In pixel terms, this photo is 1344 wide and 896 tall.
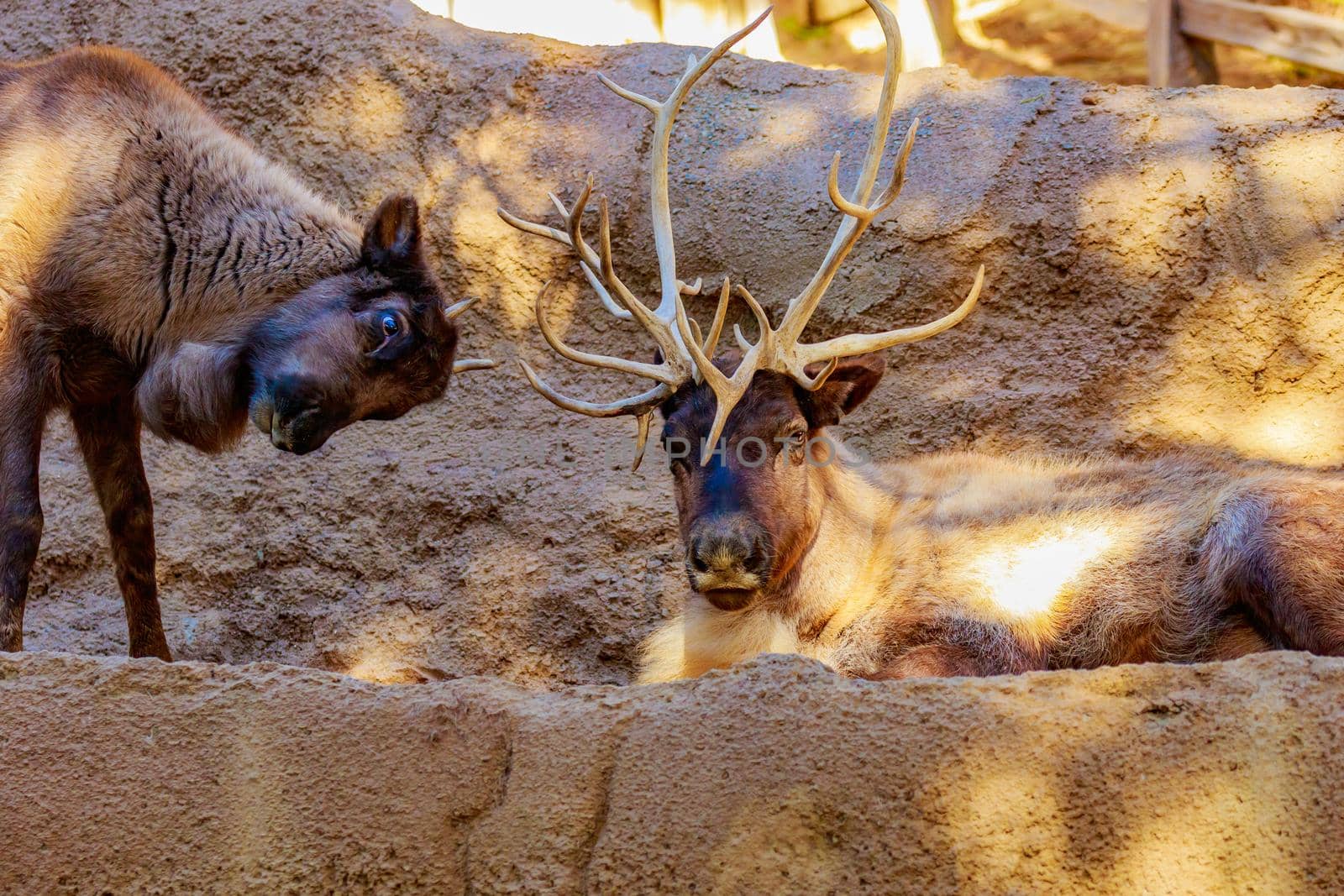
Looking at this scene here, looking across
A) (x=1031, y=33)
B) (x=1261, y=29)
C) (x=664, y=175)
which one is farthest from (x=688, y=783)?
(x=1031, y=33)

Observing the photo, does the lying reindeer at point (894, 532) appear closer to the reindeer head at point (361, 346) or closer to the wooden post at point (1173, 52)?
the reindeer head at point (361, 346)

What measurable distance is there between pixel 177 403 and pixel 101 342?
0.36 meters

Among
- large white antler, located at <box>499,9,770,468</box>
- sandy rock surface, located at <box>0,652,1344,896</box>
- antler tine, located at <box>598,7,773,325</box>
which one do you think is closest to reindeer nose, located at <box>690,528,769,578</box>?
large white antler, located at <box>499,9,770,468</box>

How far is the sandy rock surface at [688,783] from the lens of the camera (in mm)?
3711

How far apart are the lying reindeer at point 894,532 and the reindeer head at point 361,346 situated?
550 millimetres

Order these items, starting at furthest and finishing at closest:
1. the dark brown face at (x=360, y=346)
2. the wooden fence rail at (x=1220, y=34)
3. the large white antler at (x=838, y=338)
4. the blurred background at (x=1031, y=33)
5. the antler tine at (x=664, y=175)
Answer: the wooden fence rail at (x=1220, y=34) → the blurred background at (x=1031, y=33) → the dark brown face at (x=360, y=346) → the antler tine at (x=664, y=175) → the large white antler at (x=838, y=338)

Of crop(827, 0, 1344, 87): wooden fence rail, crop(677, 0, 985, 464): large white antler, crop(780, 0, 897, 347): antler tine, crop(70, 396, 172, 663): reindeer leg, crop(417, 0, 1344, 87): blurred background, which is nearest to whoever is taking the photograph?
crop(677, 0, 985, 464): large white antler

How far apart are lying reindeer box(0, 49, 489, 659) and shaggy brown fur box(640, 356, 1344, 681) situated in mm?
1299

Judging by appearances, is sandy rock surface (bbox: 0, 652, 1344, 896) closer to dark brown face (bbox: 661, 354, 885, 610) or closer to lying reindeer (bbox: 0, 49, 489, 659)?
dark brown face (bbox: 661, 354, 885, 610)

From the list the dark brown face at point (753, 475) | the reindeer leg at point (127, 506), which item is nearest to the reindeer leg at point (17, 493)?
the reindeer leg at point (127, 506)

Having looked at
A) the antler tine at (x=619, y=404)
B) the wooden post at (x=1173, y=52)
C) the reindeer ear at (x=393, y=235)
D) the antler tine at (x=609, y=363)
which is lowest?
the antler tine at (x=619, y=404)

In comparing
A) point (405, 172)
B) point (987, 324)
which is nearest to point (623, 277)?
point (405, 172)

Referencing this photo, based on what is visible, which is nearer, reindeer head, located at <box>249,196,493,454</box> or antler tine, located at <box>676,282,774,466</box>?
antler tine, located at <box>676,282,774,466</box>

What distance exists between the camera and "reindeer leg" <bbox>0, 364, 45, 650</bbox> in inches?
Result: 215
